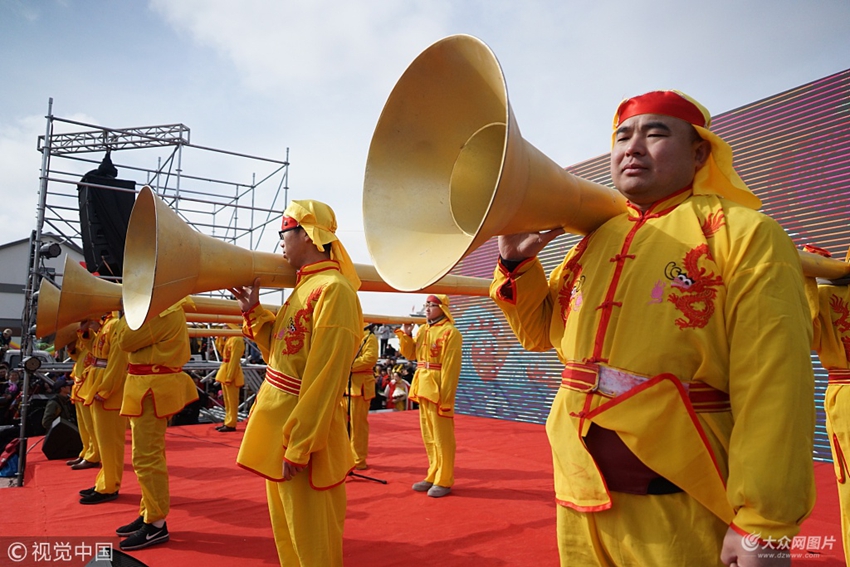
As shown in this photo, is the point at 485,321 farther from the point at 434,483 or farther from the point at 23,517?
the point at 23,517

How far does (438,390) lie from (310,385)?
339 cm

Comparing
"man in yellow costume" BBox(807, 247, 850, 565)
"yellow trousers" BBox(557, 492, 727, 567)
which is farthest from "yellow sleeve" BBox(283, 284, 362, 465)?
"man in yellow costume" BBox(807, 247, 850, 565)

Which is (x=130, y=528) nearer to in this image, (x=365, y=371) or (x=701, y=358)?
(x=365, y=371)

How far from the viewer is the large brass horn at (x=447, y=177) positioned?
4.97 ft

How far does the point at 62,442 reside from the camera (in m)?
6.97

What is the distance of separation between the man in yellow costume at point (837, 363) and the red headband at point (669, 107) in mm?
2061

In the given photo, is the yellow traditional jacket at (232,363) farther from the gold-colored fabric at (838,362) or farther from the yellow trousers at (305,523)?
the gold-colored fabric at (838,362)

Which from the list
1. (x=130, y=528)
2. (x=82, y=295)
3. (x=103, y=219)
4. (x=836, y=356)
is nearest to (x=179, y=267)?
(x=82, y=295)

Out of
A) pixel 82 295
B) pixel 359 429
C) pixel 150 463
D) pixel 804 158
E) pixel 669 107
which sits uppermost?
pixel 804 158

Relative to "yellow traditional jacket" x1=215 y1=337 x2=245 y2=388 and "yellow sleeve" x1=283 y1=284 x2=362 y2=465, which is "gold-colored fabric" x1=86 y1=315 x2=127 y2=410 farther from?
"yellow traditional jacket" x1=215 y1=337 x2=245 y2=388

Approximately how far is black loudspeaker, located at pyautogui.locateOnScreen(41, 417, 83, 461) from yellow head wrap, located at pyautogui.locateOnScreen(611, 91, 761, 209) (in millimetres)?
7755

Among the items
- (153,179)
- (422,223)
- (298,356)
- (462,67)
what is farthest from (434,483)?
(153,179)

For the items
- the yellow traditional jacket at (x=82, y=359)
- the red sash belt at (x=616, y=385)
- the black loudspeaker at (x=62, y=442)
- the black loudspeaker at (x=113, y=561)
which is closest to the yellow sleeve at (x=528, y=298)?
the red sash belt at (x=616, y=385)

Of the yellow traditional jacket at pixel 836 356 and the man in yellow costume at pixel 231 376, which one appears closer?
the yellow traditional jacket at pixel 836 356
